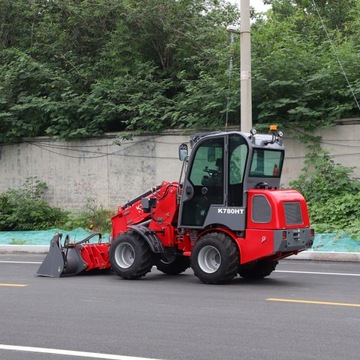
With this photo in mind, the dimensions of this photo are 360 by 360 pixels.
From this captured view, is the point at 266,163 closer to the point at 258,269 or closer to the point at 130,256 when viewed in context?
the point at 258,269

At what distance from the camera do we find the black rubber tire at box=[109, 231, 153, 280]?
12.6 meters

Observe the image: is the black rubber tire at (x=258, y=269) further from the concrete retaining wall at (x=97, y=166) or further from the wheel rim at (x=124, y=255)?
the concrete retaining wall at (x=97, y=166)

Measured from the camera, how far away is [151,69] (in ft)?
82.3

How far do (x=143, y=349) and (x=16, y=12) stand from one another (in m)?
23.6

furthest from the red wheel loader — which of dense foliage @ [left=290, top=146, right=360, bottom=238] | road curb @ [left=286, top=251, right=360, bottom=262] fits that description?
dense foliage @ [left=290, top=146, right=360, bottom=238]

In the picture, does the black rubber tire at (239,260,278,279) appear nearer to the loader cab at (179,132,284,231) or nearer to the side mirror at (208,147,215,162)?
the loader cab at (179,132,284,231)

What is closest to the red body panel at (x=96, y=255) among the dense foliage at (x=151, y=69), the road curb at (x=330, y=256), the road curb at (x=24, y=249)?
the road curb at (x=330, y=256)

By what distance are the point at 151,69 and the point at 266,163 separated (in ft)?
44.0

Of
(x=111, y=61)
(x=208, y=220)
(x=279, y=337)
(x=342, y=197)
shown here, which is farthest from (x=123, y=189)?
(x=279, y=337)

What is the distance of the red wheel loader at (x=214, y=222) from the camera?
11.8 meters

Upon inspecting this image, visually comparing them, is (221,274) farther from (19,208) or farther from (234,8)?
(234,8)

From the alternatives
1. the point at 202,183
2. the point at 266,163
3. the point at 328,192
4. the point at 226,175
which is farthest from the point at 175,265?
the point at 328,192

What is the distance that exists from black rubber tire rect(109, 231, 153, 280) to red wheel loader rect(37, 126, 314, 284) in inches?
0.7

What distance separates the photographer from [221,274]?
39.0 feet
